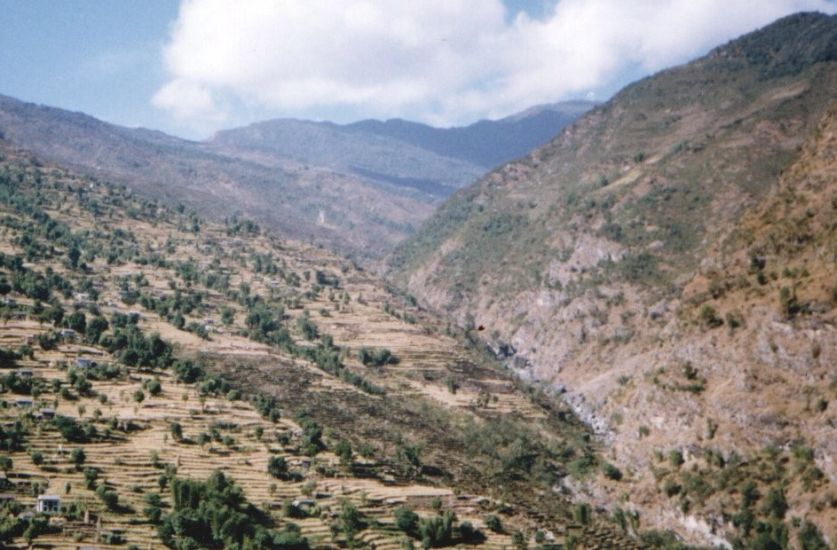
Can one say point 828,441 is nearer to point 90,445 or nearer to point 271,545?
point 271,545

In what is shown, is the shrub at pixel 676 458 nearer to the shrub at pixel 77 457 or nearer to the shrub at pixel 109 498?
the shrub at pixel 109 498

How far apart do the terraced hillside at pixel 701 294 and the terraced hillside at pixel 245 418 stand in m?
10.4

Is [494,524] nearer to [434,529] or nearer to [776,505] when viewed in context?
[434,529]

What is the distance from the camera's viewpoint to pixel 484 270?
183 metres

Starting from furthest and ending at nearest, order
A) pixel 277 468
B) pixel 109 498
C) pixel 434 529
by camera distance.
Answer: pixel 277 468, pixel 434 529, pixel 109 498

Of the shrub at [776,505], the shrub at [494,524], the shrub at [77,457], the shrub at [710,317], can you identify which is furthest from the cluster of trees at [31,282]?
the shrub at [776,505]

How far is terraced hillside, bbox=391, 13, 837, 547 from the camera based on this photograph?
69875mm

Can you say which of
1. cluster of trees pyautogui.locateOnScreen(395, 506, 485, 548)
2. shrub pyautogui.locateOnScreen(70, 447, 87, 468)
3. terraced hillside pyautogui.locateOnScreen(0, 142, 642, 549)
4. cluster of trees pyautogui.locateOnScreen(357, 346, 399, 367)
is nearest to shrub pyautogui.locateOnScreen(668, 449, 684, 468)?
terraced hillside pyautogui.locateOnScreen(0, 142, 642, 549)

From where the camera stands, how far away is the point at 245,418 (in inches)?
3103

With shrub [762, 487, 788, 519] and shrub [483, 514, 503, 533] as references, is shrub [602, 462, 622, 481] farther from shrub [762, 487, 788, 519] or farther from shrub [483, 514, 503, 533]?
shrub [483, 514, 503, 533]

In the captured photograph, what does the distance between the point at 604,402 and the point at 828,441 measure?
139 feet

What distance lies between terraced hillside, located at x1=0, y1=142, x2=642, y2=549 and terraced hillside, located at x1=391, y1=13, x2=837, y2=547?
1044 centimetres

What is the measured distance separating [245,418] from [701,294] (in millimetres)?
61089

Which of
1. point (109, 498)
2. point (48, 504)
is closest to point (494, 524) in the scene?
point (109, 498)
